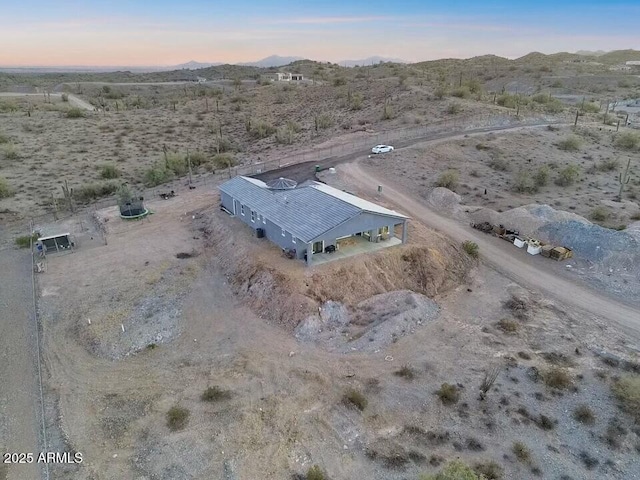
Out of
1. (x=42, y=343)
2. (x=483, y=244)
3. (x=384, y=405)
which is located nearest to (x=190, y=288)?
(x=42, y=343)

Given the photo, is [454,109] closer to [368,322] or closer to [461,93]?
[461,93]

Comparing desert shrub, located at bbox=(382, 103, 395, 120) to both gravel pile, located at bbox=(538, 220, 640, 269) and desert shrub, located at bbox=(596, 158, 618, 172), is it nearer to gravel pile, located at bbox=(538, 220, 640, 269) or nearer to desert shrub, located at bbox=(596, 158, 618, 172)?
Answer: desert shrub, located at bbox=(596, 158, 618, 172)

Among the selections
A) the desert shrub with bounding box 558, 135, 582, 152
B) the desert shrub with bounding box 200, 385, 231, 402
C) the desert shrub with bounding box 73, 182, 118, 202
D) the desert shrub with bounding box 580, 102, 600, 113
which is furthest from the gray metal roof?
the desert shrub with bounding box 580, 102, 600, 113

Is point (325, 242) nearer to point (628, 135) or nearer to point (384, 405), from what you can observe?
point (384, 405)

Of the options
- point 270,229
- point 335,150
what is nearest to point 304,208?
point 270,229

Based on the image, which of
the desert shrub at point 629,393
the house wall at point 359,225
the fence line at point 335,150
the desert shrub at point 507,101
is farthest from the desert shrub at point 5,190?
the desert shrub at point 507,101

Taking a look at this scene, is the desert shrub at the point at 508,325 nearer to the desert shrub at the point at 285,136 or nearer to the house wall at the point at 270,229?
the house wall at the point at 270,229
